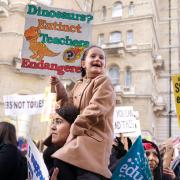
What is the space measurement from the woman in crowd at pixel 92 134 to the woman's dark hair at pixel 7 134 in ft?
3.12

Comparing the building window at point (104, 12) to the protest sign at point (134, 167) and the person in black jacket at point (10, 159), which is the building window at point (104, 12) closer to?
the person in black jacket at point (10, 159)

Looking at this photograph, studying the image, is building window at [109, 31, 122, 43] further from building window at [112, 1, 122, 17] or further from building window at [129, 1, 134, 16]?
building window at [129, 1, 134, 16]

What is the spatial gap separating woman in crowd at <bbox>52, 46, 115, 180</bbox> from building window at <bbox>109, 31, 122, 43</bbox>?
23.4m

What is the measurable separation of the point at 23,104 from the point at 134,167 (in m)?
6.18

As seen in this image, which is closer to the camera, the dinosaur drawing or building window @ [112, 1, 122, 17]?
the dinosaur drawing

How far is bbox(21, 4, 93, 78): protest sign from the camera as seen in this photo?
420cm

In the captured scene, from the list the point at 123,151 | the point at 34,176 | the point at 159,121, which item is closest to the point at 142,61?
the point at 159,121

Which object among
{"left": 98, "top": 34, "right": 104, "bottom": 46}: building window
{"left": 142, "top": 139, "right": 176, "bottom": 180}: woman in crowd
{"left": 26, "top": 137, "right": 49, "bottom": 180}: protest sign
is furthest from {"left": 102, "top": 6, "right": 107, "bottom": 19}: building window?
{"left": 26, "top": 137, "right": 49, "bottom": 180}: protest sign

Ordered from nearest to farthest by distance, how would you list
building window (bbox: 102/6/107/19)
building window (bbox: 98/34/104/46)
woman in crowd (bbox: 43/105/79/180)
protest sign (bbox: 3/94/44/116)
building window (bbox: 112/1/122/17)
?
woman in crowd (bbox: 43/105/79/180), protest sign (bbox: 3/94/44/116), building window (bbox: 98/34/104/46), building window (bbox: 112/1/122/17), building window (bbox: 102/6/107/19)

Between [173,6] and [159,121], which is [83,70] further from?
[173,6]

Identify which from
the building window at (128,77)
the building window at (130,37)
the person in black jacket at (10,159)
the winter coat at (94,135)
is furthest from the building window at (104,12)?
the winter coat at (94,135)

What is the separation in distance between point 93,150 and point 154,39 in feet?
80.3

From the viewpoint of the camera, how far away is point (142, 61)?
2497 centimetres

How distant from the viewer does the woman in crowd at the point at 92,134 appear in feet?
8.81
